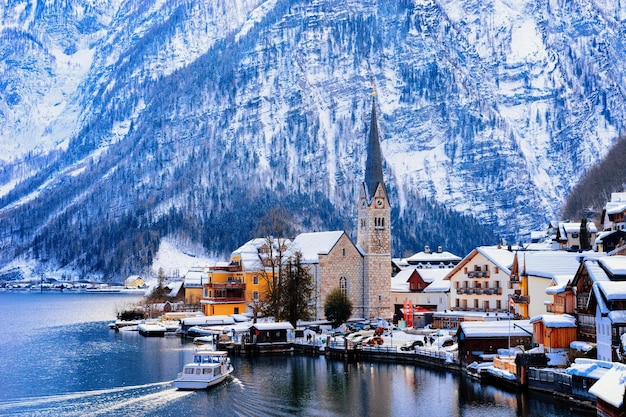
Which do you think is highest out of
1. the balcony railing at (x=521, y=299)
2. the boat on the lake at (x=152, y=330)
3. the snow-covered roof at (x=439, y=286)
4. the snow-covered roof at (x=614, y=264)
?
the snow-covered roof at (x=614, y=264)

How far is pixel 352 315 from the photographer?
352ft

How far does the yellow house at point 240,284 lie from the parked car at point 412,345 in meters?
32.8

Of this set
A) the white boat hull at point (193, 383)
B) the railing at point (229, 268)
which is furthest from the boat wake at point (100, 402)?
the railing at point (229, 268)

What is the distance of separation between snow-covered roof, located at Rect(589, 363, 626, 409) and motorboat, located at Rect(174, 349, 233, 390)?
1107 inches

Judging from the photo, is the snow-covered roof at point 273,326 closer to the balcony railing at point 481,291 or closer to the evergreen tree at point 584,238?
the balcony railing at point 481,291

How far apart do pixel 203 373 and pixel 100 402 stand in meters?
8.43

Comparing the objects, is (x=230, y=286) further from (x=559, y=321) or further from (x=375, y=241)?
(x=559, y=321)

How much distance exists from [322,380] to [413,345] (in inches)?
584

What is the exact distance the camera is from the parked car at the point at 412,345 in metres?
76.2

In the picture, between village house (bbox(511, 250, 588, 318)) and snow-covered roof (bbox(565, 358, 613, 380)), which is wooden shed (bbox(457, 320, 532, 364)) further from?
snow-covered roof (bbox(565, 358, 613, 380))

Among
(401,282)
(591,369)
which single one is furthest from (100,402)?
(401,282)

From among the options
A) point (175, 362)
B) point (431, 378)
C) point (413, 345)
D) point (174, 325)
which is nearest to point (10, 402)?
point (175, 362)

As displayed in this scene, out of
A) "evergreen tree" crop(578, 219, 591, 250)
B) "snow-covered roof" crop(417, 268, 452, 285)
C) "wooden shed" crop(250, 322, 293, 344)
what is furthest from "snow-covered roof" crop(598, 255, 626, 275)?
"snow-covered roof" crop(417, 268, 452, 285)

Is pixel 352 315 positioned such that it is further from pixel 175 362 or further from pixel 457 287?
pixel 175 362
